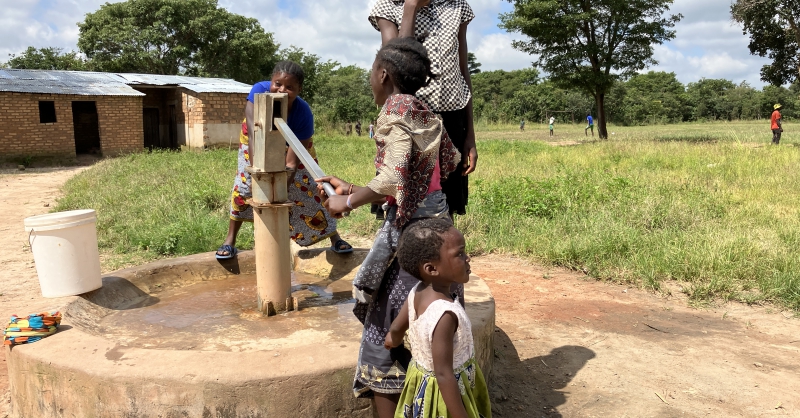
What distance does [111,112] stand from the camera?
15.5m

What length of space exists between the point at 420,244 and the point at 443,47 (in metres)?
0.91

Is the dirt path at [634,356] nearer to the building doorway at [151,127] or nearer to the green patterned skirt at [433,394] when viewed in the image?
the green patterned skirt at [433,394]

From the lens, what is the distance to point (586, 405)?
7.77ft

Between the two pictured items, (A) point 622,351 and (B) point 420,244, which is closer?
(B) point 420,244

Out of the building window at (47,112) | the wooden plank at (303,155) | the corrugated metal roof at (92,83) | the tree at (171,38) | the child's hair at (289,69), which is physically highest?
the tree at (171,38)

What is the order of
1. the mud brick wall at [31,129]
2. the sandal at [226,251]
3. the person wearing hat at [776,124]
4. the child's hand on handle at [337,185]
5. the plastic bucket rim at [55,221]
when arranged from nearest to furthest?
the child's hand on handle at [337,185] < the plastic bucket rim at [55,221] < the sandal at [226,251] < the person wearing hat at [776,124] < the mud brick wall at [31,129]

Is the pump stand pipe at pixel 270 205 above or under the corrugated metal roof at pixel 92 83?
under

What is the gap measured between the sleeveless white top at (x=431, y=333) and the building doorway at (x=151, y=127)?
60.7ft

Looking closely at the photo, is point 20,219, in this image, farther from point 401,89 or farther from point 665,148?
point 665,148

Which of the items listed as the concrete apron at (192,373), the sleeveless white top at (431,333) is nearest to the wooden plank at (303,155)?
the sleeveless white top at (431,333)

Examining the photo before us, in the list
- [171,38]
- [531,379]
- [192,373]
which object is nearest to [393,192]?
[192,373]

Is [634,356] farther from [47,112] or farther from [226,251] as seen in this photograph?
[47,112]

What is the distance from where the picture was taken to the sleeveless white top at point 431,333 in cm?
158

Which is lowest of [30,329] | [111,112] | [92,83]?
[30,329]
